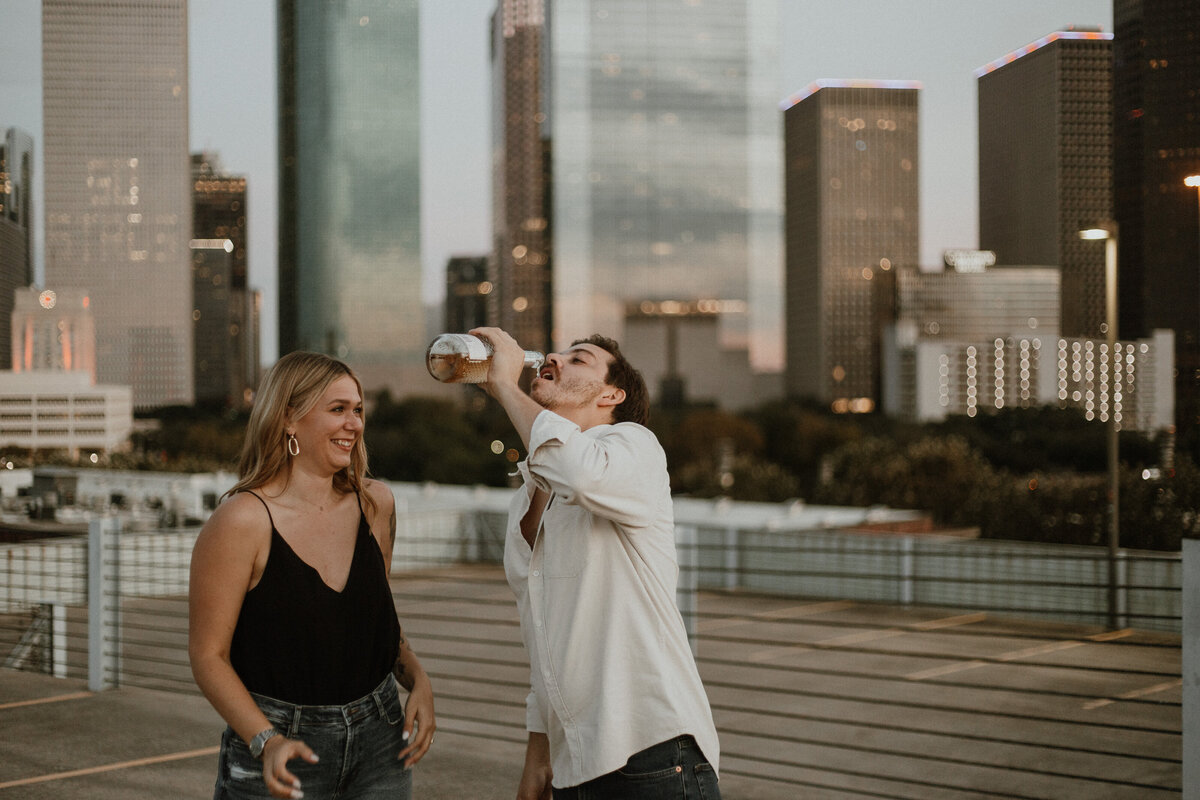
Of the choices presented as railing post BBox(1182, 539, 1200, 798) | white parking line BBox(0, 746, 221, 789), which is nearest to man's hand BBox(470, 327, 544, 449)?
railing post BBox(1182, 539, 1200, 798)

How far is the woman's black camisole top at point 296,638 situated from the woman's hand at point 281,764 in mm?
95

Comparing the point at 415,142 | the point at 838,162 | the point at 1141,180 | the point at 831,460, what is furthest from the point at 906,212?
the point at 1141,180

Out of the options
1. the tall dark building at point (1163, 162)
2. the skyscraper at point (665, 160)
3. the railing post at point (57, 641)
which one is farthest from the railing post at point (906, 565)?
the skyscraper at point (665, 160)

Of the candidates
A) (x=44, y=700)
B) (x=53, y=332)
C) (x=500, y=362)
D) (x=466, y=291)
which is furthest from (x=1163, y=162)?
(x=466, y=291)

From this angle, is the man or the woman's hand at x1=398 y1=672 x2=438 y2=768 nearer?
the man

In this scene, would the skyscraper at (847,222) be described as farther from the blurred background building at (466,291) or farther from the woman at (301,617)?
the woman at (301,617)

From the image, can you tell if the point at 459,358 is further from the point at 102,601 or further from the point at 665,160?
the point at 665,160

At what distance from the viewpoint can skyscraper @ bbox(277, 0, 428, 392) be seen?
24.4 ft

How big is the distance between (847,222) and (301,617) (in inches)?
4907

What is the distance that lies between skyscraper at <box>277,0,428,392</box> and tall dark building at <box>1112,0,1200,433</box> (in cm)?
421

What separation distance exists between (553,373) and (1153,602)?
909 cm

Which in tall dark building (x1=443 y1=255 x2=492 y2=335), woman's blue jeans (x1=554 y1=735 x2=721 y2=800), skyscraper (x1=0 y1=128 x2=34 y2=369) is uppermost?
tall dark building (x1=443 y1=255 x2=492 y2=335)

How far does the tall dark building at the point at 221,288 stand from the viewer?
24.1ft

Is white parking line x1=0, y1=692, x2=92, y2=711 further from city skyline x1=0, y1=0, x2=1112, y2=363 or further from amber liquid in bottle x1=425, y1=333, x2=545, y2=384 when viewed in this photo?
amber liquid in bottle x1=425, y1=333, x2=545, y2=384
